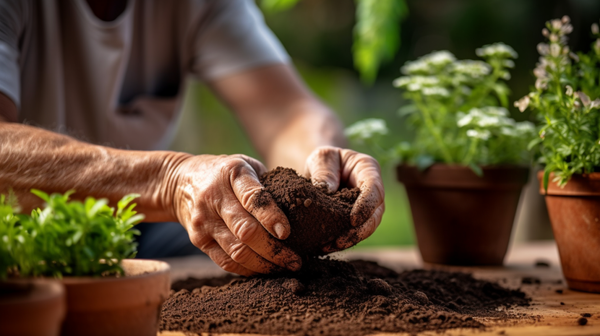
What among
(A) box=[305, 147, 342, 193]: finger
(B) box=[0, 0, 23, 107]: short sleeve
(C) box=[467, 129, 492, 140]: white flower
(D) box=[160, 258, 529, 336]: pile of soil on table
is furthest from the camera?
(C) box=[467, 129, 492, 140]: white flower

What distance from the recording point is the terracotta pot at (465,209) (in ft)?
6.08

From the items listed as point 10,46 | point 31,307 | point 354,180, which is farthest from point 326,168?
point 10,46

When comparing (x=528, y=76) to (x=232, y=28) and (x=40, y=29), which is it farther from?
(x=40, y=29)

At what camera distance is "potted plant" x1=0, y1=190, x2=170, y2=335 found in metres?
0.78

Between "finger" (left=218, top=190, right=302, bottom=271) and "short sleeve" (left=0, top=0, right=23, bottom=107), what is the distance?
2.90 feet

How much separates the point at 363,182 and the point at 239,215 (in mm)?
367

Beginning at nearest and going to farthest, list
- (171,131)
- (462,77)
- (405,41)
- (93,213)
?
(93,213)
(462,77)
(171,131)
(405,41)

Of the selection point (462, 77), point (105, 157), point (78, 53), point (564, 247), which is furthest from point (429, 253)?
point (78, 53)

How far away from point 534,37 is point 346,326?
2653 millimetres

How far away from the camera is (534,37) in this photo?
3.06 metres

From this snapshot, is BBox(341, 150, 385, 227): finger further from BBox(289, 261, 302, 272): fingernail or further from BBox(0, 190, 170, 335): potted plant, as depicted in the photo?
BBox(0, 190, 170, 335): potted plant

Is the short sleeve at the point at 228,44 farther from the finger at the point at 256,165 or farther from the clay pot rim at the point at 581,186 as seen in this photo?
the clay pot rim at the point at 581,186

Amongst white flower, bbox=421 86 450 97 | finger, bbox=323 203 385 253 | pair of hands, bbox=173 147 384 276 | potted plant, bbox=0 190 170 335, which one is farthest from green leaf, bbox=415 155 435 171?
potted plant, bbox=0 190 170 335

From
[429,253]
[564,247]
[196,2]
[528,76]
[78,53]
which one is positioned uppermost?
[196,2]
